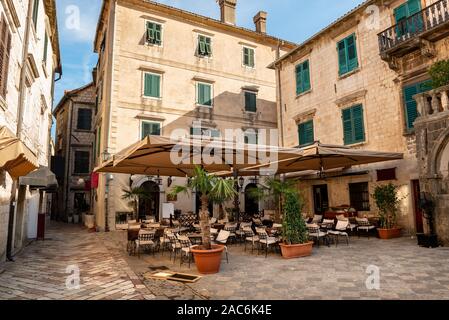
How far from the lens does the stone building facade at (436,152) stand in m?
8.37

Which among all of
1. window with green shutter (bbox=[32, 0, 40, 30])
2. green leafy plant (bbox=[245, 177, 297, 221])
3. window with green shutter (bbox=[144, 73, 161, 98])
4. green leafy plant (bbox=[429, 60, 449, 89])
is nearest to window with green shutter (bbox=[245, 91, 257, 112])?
window with green shutter (bbox=[144, 73, 161, 98])

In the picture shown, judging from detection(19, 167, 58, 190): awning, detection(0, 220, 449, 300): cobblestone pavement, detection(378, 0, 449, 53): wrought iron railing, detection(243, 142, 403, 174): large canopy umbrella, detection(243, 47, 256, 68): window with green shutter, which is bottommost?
detection(0, 220, 449, 300): cobblestone pavement

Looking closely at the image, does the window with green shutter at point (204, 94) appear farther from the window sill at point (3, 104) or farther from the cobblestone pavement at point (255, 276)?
the window sill at point (3, 104)

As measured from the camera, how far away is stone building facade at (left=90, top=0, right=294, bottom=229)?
1695 centimetres

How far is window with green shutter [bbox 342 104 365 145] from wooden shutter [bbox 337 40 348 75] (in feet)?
6.34

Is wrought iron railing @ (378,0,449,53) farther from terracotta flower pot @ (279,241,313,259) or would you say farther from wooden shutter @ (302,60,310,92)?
terracotta flower pot @ (279,241,313,259)

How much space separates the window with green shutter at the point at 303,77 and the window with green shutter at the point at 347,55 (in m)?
1.99

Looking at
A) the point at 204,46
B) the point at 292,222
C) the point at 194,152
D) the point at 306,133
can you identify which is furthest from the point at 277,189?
the point at 204,46

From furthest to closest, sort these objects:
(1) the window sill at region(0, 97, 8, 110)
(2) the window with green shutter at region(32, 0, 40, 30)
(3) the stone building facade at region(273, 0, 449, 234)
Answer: (3) the stone building facade at region(273, 0, 449, 234) < (2) the window with green shutter at region(32, 0, 40, 30) < (1) the window sill at region(0, 97, 8, 110)

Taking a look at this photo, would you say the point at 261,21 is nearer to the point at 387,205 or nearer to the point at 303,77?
the point at 303,77

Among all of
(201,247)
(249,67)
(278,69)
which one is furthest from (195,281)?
(249,67)

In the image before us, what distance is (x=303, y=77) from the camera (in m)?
16.5

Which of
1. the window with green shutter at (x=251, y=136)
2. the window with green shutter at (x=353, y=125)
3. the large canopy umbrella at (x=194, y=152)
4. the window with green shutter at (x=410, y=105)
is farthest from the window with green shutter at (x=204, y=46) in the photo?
the window with green shutter at (x=410, y=105)
